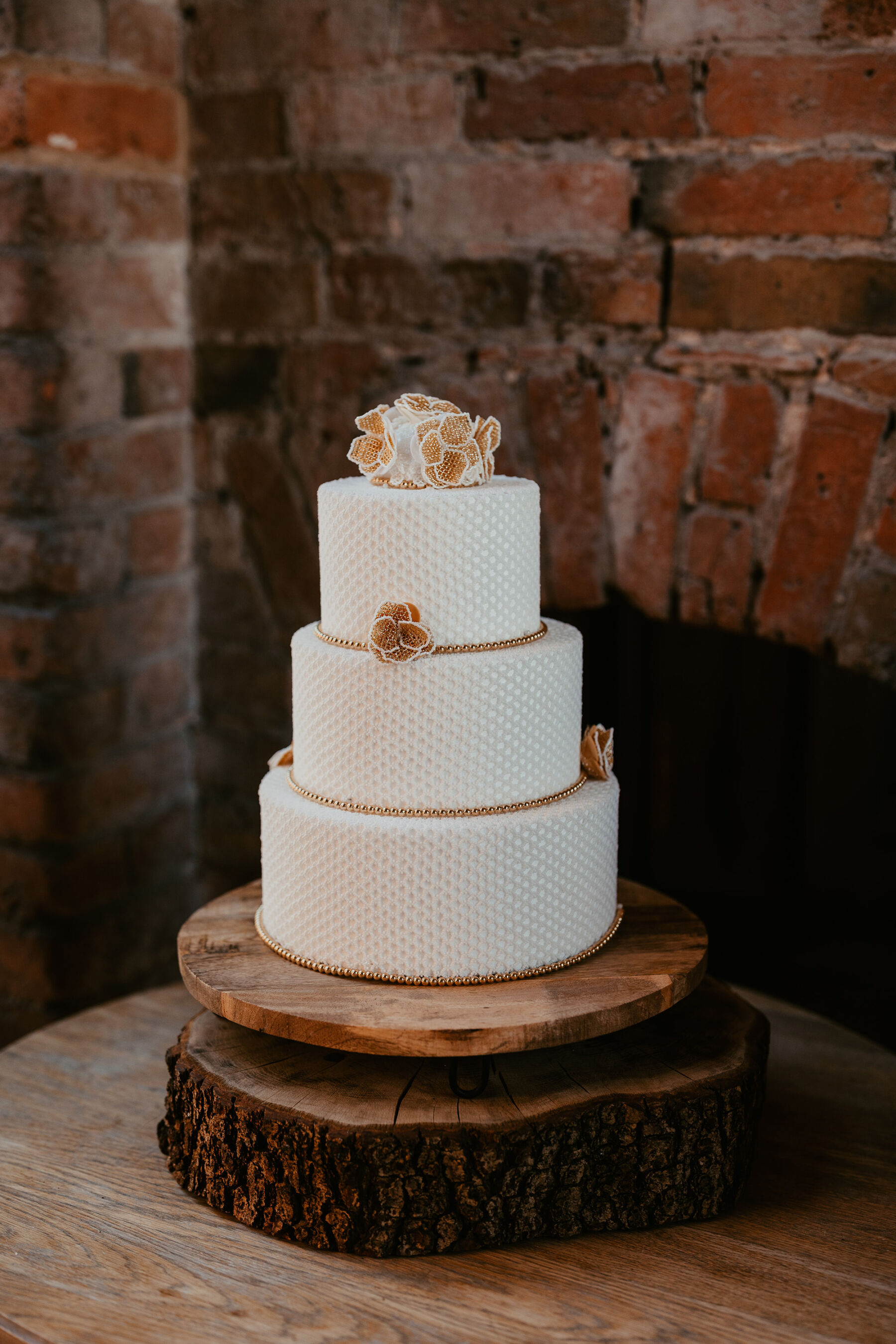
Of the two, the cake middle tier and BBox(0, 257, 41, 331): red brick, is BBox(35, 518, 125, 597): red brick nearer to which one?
BBox(0, 257, 41, 331): red brick

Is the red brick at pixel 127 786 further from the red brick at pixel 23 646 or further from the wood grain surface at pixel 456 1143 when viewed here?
the wood grain surface at pixel 456 1143

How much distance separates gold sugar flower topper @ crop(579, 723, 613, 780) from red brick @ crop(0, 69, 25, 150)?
3.30 ft

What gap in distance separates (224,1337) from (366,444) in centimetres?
76

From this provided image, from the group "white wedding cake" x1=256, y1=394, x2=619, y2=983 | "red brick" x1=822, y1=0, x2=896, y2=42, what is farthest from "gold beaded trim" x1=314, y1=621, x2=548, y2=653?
"red brick" x1=822, y1=0, x2=896, y2=42

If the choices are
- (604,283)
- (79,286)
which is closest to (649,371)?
(604,283)

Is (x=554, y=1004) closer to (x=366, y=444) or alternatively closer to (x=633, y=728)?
(x=366, y=444)

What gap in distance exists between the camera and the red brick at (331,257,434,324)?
166 centimetres

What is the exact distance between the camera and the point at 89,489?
5.65 feet

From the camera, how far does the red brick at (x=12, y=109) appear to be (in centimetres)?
156

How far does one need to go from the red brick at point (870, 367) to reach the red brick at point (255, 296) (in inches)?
27.8

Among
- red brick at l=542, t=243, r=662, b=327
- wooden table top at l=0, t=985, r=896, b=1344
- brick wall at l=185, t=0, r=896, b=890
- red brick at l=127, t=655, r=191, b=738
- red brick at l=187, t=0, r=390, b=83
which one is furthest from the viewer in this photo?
red brick at l=127, t=655, r=191, b=738

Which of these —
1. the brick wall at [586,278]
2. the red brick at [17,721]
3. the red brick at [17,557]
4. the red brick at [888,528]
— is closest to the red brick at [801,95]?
the brick wall at [586,278]

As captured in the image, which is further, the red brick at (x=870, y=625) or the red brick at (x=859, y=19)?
the red brick at (x=870, y=625)

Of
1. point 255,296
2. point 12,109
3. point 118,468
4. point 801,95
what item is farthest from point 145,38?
point 801,95
